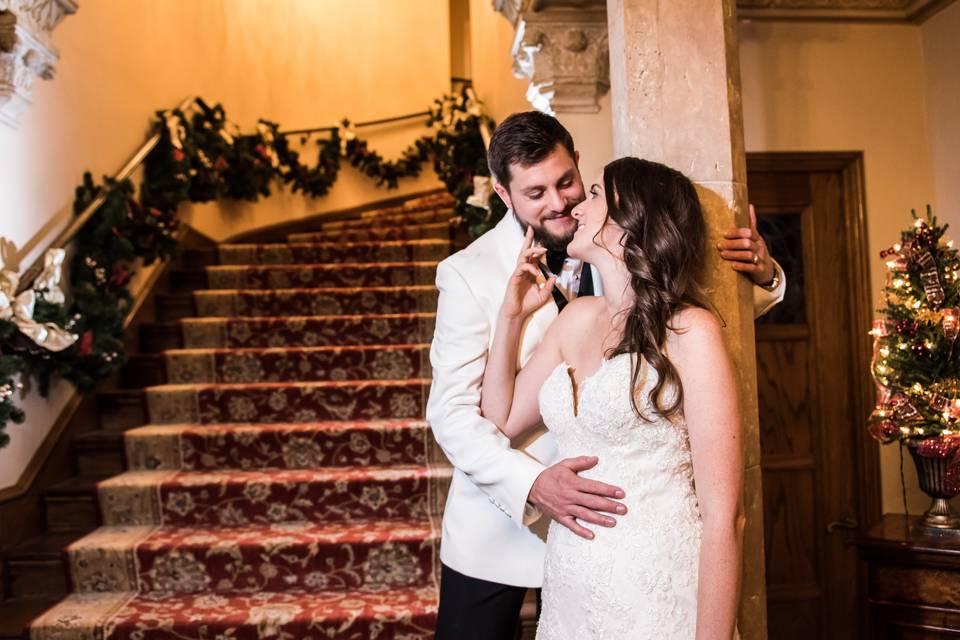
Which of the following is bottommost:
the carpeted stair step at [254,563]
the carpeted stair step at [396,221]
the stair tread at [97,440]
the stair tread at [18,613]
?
the stair tread at [18,613]

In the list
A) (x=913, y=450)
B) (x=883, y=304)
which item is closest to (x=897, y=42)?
(x=883, y=304)

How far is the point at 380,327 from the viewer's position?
4719 mm

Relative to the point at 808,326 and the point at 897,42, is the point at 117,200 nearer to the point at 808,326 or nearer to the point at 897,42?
the point at 808,326

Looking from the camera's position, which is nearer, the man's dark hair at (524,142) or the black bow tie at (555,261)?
the man's dark hair at (524,142)

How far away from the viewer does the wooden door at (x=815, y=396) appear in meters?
3.69

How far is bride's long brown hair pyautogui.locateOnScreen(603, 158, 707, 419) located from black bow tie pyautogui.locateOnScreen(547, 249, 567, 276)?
0.44m

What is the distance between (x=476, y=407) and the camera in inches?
71.7

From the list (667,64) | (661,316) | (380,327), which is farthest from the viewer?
(380,327)

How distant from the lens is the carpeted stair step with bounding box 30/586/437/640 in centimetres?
287

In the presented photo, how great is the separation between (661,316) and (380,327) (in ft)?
11.1

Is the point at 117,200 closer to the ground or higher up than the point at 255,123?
closer to the ground

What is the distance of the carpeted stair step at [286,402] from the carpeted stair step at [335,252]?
1.67 m

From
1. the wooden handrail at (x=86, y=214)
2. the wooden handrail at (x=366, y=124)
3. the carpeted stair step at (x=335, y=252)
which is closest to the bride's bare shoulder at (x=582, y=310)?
the wooden handrail at (x=86, y=214)

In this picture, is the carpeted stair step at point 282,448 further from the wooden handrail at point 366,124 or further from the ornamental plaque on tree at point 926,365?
the wooden handrail at point 366,124
